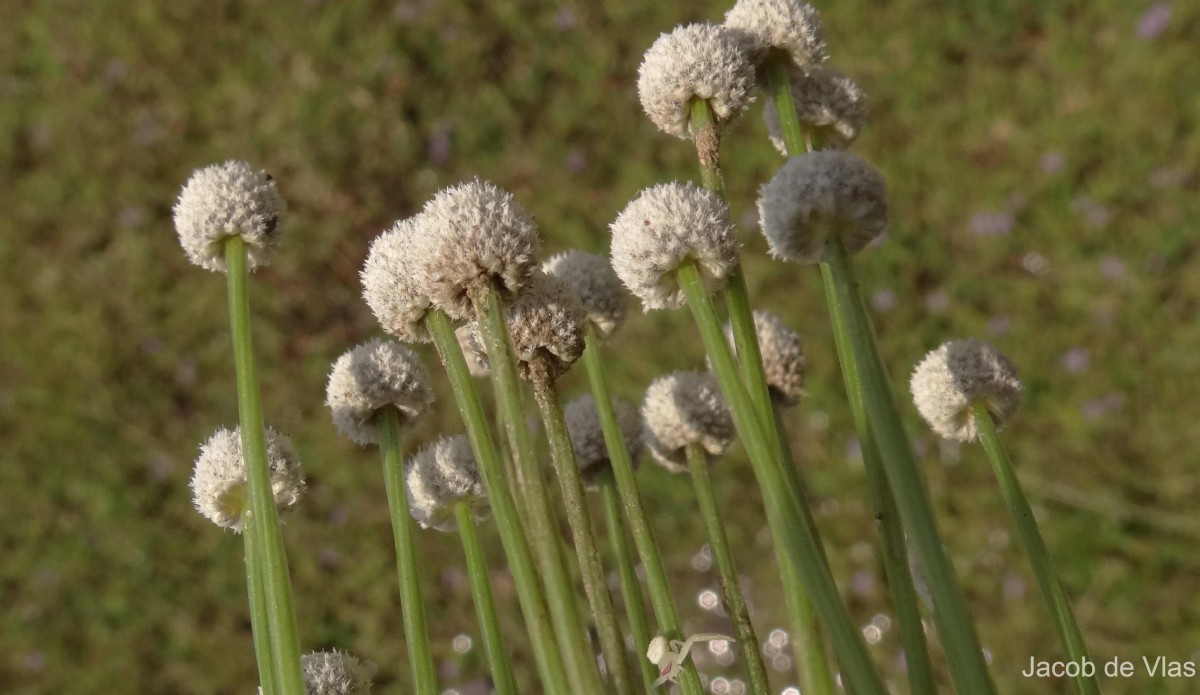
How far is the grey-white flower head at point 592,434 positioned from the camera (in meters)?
0.71

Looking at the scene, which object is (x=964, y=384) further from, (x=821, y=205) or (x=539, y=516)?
(x=539, y=516)

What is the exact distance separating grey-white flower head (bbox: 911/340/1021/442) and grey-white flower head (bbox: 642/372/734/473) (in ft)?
0.40

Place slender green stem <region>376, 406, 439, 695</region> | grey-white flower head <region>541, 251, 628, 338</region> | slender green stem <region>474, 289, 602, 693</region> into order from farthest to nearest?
grey-white flower head <region>541, 251, 628, 338</region> < slender green stem <region>376, 406, 439, 695</region> < slender green stem <region>474, 289, 602, 693</region>

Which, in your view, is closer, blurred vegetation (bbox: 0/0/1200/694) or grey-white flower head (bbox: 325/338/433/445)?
grey-white flower head (bbox: 325/338/433/445)

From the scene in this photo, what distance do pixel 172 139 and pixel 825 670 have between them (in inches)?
102

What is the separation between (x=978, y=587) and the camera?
197 centimetres

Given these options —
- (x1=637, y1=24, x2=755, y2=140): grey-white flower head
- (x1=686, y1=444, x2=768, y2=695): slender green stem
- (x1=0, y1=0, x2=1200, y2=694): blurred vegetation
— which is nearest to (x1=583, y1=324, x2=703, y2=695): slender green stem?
(x1=686, y1=444, x2=768, y2=695): slender green stem

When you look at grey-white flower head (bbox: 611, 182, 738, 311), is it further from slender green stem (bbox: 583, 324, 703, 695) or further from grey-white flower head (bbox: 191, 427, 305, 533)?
grey-white flower head (bbox: 191, 427, 305, 533)

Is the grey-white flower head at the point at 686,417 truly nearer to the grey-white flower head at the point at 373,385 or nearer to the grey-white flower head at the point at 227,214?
the grey-white flower head at the point at 373,385

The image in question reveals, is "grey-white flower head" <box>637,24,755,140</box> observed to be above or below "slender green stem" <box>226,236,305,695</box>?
above

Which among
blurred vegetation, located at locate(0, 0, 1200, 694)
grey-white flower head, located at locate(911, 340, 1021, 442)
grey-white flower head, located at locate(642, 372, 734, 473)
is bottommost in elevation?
grey-white flower head, located at locate(911, 340, 1021, 442)

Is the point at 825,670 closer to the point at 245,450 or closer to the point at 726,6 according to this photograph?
the point at 245,450

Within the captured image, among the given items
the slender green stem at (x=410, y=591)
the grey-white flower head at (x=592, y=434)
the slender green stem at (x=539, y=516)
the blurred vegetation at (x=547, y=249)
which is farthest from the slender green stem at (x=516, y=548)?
the blurred vegetation at (x=547, y=249)

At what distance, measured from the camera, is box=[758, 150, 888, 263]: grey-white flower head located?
1.62 ft
